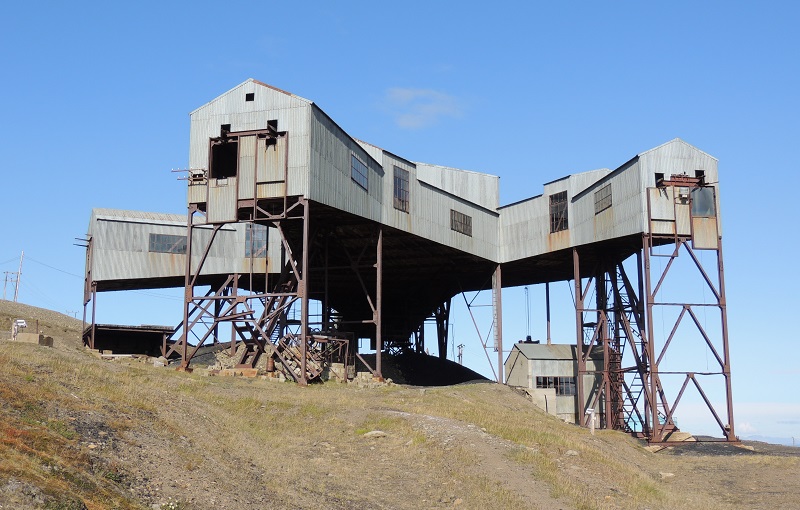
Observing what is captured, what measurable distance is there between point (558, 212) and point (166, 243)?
27498mm

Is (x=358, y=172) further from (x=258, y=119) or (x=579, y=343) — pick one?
(x=579, y=343)

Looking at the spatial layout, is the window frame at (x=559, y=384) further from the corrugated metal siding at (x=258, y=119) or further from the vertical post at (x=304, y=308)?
the corrugated metal siding at (x=258, y=119)

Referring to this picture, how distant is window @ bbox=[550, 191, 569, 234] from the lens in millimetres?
53844

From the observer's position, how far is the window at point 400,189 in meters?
49.6

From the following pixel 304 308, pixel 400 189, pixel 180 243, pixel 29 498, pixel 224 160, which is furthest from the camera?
pixel 180 243

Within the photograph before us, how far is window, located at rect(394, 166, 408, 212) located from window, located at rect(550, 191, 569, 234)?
33.5 ft

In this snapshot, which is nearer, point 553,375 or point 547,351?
point 553,375

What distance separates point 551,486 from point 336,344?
2599cm

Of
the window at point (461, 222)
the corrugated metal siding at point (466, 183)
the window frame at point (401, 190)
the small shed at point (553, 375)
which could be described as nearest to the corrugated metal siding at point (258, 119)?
the window frame at point (401, 190)

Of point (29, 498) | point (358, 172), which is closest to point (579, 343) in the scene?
point (358, 172)

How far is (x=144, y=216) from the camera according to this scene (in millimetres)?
61719

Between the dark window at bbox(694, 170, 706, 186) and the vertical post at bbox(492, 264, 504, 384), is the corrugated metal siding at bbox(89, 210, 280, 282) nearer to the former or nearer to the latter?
the vertical post at bbox(492, 264, 504, 384)

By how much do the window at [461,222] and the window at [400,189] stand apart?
4.99m

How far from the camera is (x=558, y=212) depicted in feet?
178
